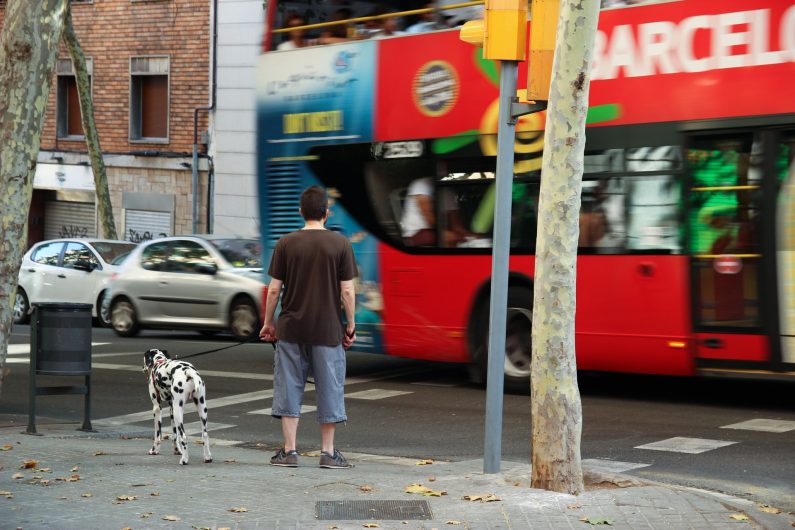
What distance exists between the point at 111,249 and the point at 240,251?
4.35m

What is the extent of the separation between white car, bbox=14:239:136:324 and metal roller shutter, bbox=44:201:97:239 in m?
10.6

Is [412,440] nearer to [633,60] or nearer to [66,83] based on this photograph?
[633,60]

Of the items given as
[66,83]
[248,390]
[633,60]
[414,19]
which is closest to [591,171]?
[633,60]

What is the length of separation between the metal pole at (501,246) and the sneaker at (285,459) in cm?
150

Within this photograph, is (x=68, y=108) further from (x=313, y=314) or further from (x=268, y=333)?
(x=313, y=314)

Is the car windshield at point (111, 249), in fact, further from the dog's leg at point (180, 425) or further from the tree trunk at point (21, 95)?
the dog's leg at point (180, 425)

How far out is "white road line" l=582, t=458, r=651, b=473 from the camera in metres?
8.88

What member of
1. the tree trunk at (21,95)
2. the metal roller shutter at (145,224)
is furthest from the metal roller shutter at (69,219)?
the tree trunk at (21,95)

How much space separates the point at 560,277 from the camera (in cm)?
742

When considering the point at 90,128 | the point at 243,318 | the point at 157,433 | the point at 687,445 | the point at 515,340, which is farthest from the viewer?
the point at 90,128

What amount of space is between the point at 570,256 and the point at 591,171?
16.5 feet

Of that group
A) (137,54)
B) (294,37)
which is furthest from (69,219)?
(294,37)

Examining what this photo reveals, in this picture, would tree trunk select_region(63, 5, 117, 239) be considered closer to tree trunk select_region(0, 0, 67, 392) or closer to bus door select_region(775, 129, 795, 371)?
tree trunk select_region(0, 0, 67, 392)

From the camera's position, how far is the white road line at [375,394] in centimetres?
1348
